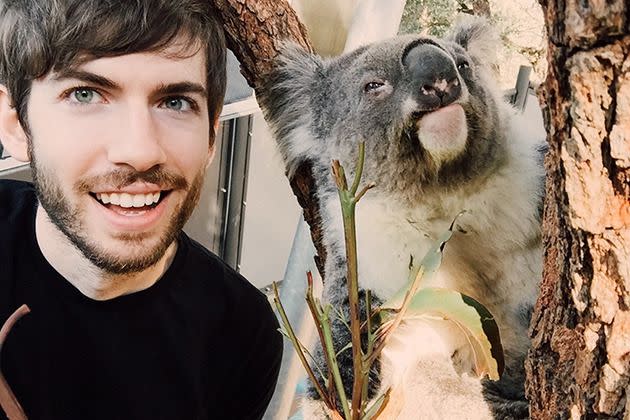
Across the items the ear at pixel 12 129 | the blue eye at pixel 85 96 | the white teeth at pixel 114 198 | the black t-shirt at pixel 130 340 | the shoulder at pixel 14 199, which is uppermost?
the blue eye at pixel 85 96

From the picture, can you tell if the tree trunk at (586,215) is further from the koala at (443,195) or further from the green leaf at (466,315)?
the koala at (443,195)

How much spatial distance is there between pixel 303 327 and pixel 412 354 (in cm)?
32

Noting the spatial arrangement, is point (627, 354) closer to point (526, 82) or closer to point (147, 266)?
point (526, 82)

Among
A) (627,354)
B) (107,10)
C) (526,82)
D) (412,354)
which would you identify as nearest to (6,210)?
(107,10)

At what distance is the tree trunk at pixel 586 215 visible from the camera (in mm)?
645

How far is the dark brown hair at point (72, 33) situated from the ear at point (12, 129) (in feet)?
0.06

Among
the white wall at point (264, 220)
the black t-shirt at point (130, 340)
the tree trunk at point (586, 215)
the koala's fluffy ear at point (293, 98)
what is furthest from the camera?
the white wall at point (264, 220)

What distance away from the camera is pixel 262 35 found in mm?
1263

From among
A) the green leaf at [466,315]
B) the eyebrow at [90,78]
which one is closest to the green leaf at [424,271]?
the green leaf at [466,315]

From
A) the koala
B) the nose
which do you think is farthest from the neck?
the koala

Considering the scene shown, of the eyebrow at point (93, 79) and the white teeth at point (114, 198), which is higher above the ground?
the eyebrow at point (93, 79)

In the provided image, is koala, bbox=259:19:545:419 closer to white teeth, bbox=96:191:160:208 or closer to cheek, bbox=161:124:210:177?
cheek, bbox=161:124:210:177

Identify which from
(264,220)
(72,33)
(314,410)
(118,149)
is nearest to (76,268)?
(118,149)

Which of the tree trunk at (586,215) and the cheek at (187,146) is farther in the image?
the cheek at (187,146)
